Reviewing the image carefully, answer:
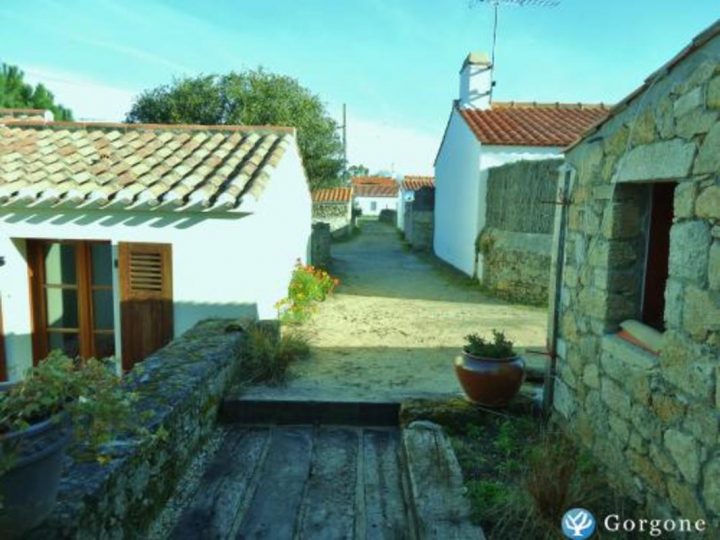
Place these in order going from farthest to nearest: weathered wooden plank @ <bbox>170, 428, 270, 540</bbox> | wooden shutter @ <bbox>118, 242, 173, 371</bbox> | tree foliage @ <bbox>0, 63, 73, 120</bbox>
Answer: tree foliage @ <bbox>0, 63, 73, 120</bbox> → wooden shutter @ <bbox>118, 242, 173, 371</bbox> → weathered wooden plank @ <bbox>170, 428, 270, 540</bbox>

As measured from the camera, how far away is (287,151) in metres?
9.09

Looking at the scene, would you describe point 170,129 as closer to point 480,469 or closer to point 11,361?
point 11,361

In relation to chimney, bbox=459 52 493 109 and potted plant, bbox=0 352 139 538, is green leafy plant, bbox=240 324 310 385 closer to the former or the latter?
potted plant, bbox=0 352 139 538

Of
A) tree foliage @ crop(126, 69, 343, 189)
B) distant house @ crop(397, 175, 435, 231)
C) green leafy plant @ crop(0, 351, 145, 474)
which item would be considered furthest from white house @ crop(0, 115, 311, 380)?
distant house @ crop(397, 175, 435, 231)

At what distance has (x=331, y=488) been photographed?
380cm

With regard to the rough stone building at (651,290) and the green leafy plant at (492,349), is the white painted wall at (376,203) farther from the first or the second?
the rough stone building at (651,290)

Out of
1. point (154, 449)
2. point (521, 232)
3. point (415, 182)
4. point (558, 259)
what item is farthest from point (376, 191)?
point (154, 449)

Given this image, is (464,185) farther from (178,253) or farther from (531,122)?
(178,253)

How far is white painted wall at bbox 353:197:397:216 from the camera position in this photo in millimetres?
58688

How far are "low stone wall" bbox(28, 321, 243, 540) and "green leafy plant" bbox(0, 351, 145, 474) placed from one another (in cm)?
30

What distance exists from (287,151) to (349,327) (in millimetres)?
3260

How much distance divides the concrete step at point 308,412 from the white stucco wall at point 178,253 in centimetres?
206

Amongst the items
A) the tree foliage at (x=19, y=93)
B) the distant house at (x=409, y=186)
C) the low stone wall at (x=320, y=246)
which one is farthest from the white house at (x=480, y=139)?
the tree foliage at (x=19, y=93)

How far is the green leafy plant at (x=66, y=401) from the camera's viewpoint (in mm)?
1782
